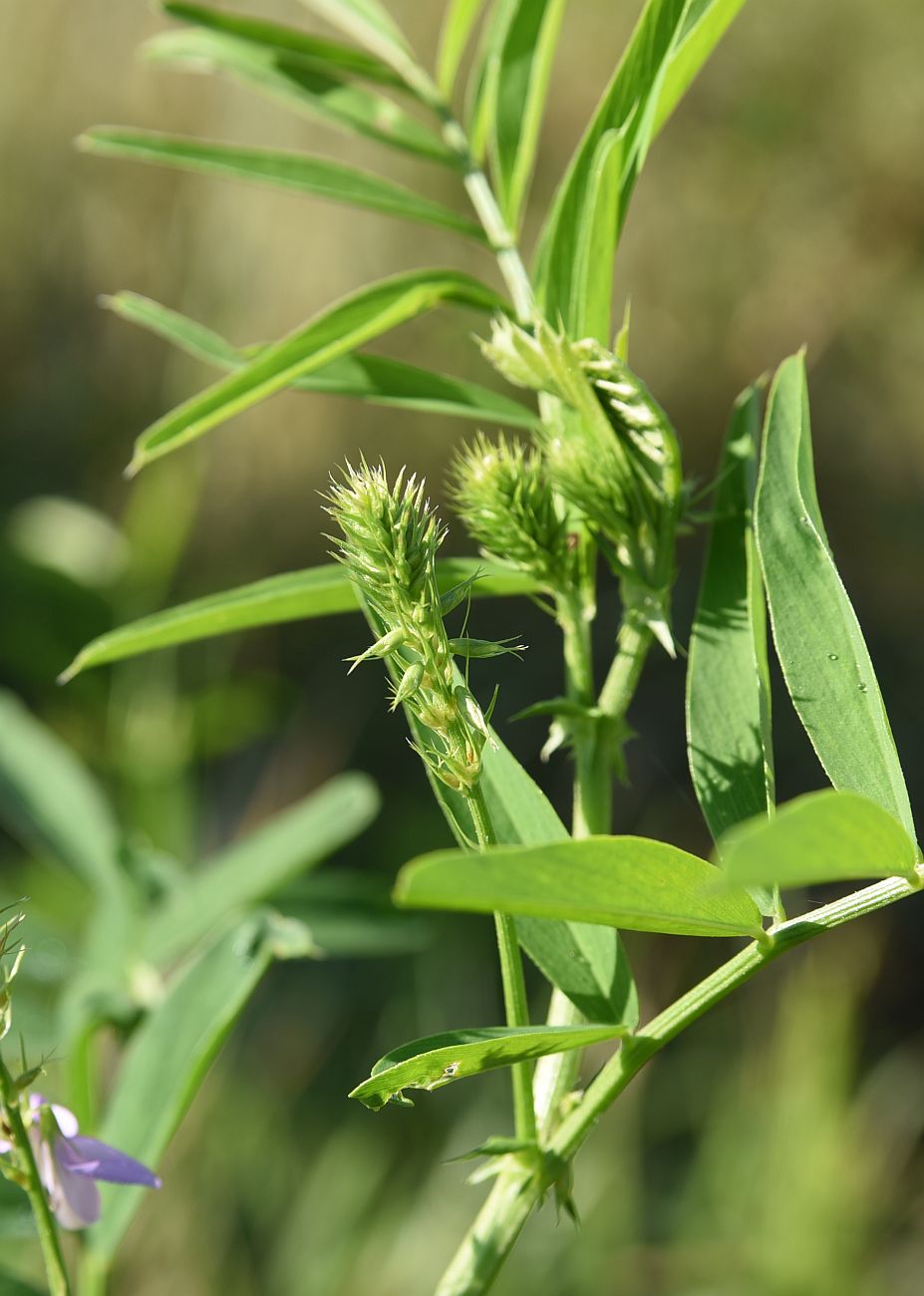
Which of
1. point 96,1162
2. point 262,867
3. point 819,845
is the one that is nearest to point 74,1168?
point 96,1162

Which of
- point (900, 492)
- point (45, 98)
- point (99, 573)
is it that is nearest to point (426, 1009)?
point (99, 573)

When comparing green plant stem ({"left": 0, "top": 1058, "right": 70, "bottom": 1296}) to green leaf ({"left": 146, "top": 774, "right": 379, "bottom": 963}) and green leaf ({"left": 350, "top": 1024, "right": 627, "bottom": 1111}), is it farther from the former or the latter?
green leaf ({"left": 146, "top": 774, "right": 379, "bottom": 963})

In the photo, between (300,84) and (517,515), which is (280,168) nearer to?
(300,84)

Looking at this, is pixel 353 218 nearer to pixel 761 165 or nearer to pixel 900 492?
pixel 761 165

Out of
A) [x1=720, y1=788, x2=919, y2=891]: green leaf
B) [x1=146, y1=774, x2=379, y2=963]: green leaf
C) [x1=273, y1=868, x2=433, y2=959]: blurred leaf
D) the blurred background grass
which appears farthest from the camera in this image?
the blurred background grass

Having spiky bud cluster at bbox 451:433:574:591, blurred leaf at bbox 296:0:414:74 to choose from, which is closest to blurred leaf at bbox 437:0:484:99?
blurred leaf at bbox 296:0:414:74

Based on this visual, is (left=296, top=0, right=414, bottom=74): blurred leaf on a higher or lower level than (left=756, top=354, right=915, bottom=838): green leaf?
higher
